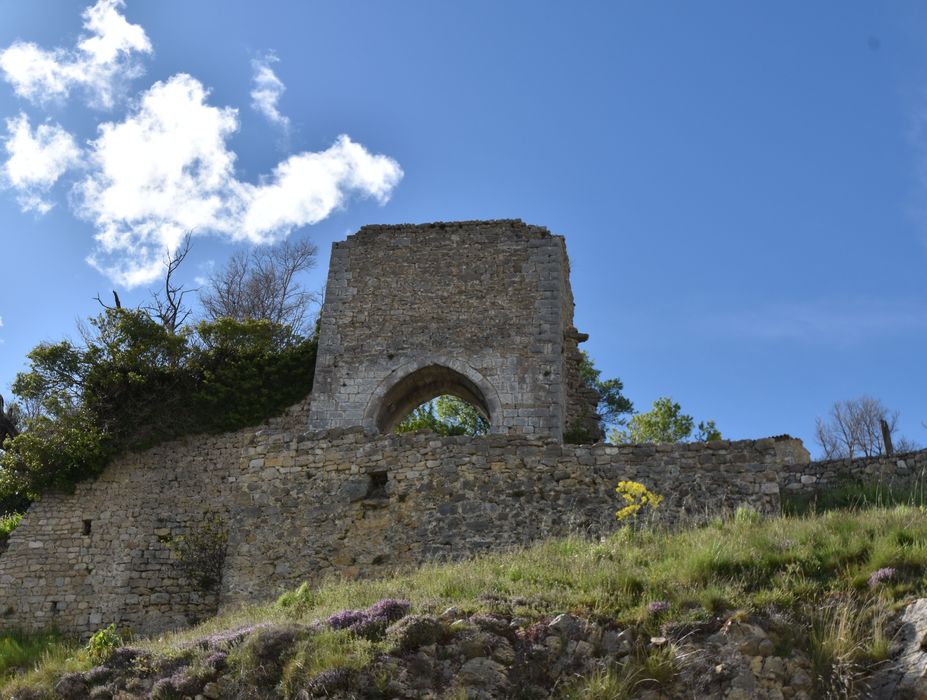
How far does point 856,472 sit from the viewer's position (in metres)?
13.5

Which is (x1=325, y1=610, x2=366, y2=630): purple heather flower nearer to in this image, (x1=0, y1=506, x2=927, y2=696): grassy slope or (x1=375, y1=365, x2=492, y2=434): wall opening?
(x1=0, y1=506, x2=927, y2=696): grassy slope

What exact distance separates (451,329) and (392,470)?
27.9 ft

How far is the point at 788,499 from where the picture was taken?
1301cm

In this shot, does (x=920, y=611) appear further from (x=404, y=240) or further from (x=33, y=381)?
(x=33, y=381)

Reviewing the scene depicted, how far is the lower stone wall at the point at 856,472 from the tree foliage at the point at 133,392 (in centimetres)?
1047

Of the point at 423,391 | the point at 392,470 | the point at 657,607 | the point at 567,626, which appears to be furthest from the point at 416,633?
the point at 423,391

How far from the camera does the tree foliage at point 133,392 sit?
61.1 feet

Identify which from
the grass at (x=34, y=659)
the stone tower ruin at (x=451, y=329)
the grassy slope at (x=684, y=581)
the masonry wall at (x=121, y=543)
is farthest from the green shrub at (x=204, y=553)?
the grassy slope at (x=684, y=581)

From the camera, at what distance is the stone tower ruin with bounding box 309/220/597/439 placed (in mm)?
20094

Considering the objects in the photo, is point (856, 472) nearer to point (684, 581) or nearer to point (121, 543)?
point (684, 581)

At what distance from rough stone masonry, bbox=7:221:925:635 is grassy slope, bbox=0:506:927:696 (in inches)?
40.4

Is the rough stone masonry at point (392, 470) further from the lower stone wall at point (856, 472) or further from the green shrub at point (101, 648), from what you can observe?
the green shrub at point (101, 648)

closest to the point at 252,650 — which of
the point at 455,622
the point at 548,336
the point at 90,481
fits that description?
the point at 455,622

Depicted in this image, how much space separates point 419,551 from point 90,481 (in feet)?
30.7
